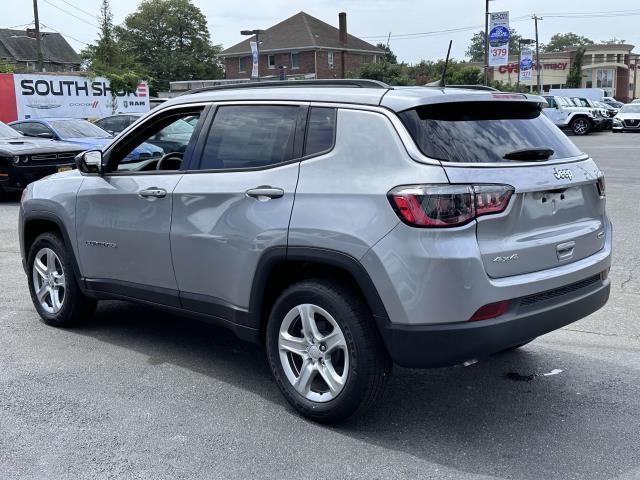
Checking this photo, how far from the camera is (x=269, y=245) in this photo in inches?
152

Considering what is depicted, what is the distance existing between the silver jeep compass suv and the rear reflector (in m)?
0.01

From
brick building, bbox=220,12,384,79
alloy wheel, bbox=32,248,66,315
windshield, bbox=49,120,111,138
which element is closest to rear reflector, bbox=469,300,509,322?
alloy wheel, bbox=32,248,66,315

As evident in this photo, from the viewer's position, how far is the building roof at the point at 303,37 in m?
68.9

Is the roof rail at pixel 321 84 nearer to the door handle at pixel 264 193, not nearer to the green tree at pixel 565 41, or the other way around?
the door handle at pixel 264 193

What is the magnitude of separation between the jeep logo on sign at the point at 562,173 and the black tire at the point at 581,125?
108 ft

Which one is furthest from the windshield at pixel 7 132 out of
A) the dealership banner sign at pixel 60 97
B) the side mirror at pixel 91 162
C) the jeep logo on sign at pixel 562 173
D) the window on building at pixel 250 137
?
the jeep logo on sign at pixel 562 173

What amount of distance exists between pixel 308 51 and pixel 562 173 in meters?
66.8

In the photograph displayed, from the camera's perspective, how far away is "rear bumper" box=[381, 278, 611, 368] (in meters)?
3.33

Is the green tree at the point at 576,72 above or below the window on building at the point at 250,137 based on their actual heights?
above

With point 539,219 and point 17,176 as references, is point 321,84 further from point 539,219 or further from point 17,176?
point 17,176

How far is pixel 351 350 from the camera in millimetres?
3596

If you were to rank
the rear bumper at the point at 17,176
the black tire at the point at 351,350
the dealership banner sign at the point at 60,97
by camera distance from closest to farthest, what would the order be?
the black tire at the point at 351,350
the rear bumper at the point at 17,176
the dealership banner sign at the point at 60,97

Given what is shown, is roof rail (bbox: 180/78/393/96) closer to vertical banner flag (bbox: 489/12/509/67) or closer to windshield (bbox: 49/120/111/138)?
windshield (bbox: 49/120/111/138)

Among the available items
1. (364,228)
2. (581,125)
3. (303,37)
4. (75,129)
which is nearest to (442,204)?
(364,228)
